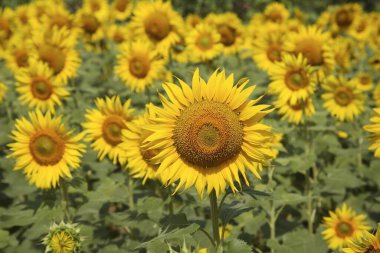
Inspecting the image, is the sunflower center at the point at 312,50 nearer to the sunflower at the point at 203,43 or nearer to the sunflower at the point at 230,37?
the sunflower at the point at 203,43

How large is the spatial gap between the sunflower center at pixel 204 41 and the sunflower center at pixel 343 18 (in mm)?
3073

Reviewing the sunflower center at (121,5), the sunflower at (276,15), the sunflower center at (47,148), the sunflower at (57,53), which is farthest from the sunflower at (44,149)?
the sunflower at (276,15)

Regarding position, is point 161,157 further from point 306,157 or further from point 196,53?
point 196,53

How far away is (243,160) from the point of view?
2.91 m

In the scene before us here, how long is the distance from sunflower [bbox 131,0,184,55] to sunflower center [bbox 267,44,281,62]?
1401 mm

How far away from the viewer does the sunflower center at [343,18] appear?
8.94 m

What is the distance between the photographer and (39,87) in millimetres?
5566

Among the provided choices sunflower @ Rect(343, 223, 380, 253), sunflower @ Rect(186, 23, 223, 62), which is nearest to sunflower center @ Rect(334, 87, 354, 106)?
sunflower @ Rect(186, 23, 223, 62)

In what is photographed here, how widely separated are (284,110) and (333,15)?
4.43 metres

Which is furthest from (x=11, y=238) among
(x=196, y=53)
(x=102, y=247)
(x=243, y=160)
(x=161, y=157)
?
(x=196, y=53)

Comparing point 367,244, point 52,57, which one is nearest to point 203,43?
point 52,57

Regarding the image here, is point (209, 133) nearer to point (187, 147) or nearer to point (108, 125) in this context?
point (187, 147)

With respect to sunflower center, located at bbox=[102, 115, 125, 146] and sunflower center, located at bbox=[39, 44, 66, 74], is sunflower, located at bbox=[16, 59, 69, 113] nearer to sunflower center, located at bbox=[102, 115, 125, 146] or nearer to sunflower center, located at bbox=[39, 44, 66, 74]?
sunflower center, located at bbox=[39, 44, 66, 74]

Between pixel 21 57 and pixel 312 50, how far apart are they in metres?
4.28
